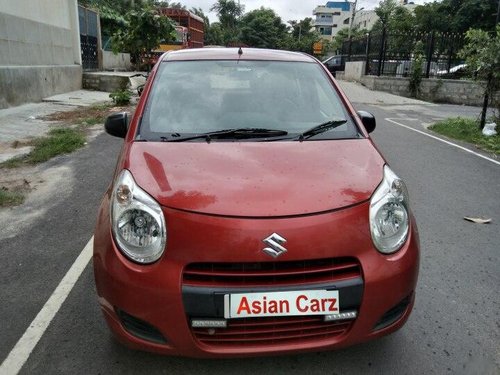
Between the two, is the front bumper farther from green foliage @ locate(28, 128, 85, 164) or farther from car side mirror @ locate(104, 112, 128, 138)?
green foliage @ locate(28, 128, 85, 164)

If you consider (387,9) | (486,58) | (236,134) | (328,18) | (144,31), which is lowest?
(236,134)

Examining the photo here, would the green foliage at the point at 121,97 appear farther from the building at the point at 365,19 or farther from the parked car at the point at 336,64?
the building at the point at 365,19

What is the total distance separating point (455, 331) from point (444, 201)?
283 centimetres

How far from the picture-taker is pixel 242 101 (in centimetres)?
317

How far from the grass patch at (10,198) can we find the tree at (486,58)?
8.79 meters

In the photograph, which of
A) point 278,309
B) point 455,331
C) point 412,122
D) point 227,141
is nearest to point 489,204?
point 455,331

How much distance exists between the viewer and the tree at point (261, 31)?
62250 mm

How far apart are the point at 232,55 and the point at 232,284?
2.20 metres

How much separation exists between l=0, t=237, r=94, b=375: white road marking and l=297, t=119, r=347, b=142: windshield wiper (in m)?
1.89

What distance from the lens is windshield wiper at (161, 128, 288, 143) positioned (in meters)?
2.75

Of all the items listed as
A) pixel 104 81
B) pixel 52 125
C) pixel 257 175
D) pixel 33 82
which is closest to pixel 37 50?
pixel 33 82

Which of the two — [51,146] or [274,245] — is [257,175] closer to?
[274,245]

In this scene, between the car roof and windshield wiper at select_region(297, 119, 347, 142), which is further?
the car roof

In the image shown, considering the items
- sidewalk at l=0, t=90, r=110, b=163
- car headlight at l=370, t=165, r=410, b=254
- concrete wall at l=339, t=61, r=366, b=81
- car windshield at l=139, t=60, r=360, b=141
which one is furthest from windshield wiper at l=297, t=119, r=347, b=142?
concrete wall at l=339, t=61, r=366, b=81
